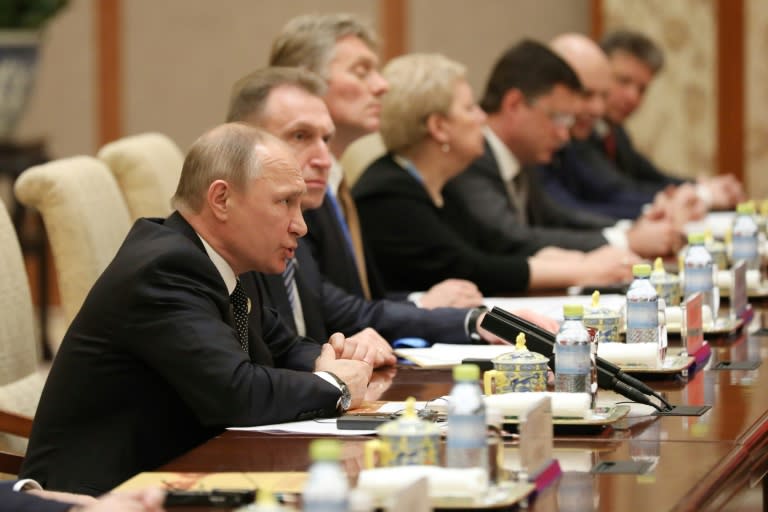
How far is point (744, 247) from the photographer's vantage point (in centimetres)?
450

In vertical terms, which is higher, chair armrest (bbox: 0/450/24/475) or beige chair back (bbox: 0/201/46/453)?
beige chair back (bbox: 0/201/46/453)

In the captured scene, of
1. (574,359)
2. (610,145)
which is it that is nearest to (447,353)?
(574,359)

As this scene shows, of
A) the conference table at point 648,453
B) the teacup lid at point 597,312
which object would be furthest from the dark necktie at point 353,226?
the conference table at point 648,453

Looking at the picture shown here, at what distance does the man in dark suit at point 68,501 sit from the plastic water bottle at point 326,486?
41cm

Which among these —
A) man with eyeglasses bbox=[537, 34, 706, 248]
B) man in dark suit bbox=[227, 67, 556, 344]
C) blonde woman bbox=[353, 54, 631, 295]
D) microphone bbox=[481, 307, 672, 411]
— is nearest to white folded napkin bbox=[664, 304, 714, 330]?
man in dark suit bbox=[227, 67, 556, 344]

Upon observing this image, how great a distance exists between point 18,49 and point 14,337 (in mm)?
3899

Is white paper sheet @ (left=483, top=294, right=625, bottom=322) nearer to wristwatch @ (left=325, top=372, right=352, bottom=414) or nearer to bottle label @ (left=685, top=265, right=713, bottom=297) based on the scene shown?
→ bottle label @ (left=685, top=265, right=713, bottom=297)

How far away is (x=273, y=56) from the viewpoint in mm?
4340

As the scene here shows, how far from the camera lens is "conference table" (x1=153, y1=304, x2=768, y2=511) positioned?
6.67ft

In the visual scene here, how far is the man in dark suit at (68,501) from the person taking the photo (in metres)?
1.88

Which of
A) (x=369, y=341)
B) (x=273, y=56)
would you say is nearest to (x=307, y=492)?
(x=369, y=341)

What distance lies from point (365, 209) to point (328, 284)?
82 cm

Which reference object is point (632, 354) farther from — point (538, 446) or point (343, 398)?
point (538, 446)

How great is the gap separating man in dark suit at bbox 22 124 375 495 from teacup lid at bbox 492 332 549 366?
30cm
